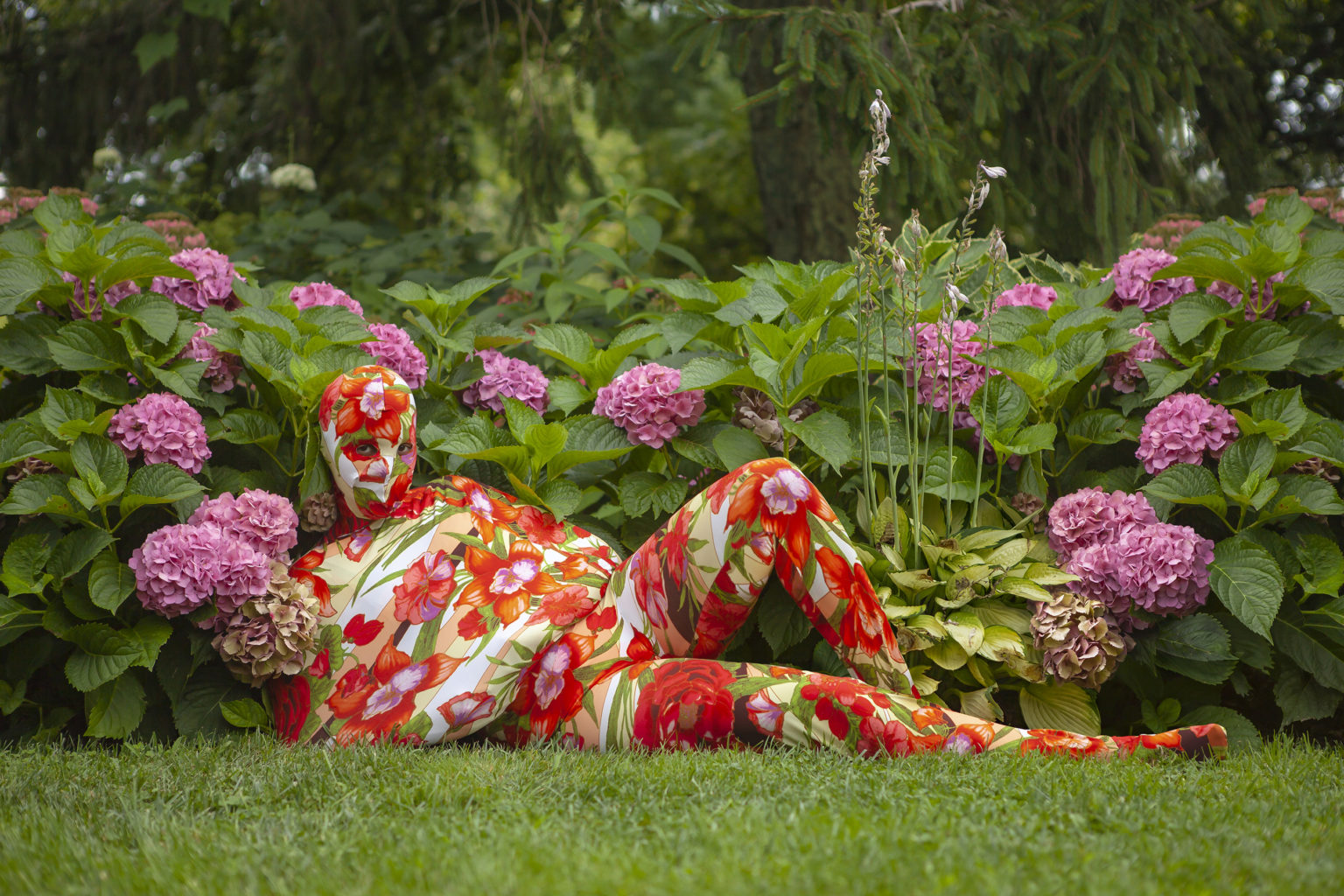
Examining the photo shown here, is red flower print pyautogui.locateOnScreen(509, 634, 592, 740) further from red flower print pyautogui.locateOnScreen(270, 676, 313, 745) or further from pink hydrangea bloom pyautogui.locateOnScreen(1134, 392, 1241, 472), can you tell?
pink hydrangea bloom pyautogui.locateOnScreen(1134, 392, 1241, 472)

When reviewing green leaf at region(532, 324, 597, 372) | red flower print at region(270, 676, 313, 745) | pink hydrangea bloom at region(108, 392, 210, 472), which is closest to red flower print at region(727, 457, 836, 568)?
green leaf at region(532, 324, 597, 372)

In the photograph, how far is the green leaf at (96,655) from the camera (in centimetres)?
239

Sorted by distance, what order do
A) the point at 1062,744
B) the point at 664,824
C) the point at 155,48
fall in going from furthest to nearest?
the point at 155,48
the point at 1062,744
the point at 664,824

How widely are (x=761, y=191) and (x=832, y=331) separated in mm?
3400

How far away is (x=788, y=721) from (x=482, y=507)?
0.92m

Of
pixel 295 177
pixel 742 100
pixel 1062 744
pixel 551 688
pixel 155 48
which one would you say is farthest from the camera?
pixel 295 177

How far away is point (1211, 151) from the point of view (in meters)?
6.07

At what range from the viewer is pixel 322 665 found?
2385 millimetres

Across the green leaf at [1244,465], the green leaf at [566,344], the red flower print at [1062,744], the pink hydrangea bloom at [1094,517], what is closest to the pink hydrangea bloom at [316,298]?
the green leaf at [566,344]

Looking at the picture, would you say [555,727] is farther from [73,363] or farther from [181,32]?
[181,32]

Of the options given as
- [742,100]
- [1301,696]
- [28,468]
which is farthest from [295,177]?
[1301,696]

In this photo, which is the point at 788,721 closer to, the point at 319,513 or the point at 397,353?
the point at 319,513

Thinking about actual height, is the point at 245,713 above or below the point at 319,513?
below

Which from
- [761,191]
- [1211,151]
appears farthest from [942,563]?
Answer: [1211,151]
